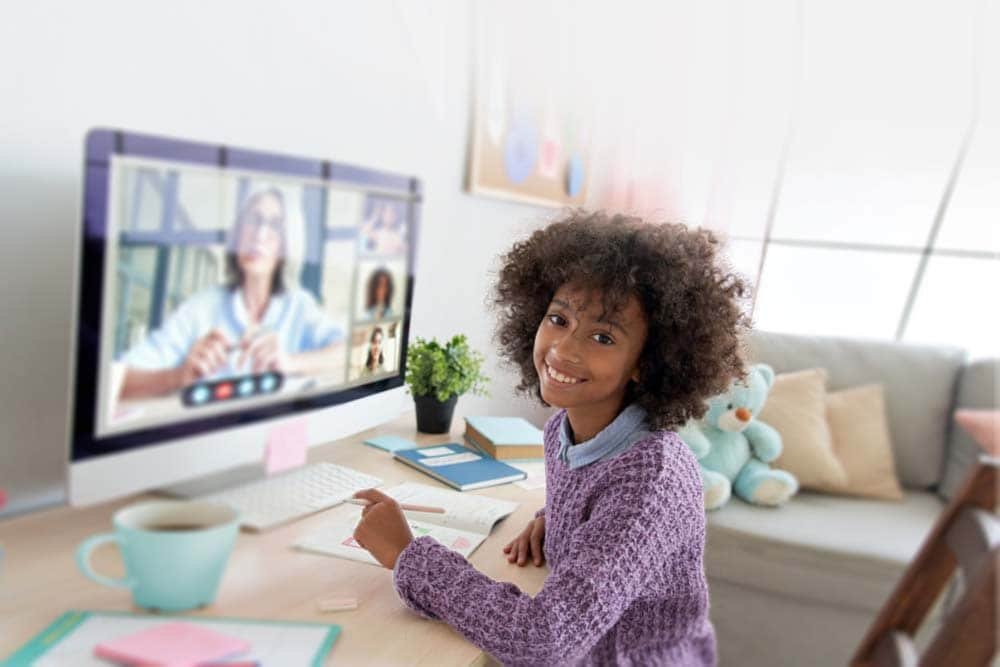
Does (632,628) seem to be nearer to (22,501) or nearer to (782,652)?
(782,652)

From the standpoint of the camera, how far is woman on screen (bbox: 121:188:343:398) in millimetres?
382

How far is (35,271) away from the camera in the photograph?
411mm

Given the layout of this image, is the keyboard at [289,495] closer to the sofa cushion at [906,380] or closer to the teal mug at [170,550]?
the teal mug at [170,550]

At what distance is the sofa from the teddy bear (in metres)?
0.29

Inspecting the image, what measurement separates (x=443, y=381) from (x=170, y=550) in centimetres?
39

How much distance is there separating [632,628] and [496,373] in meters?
0.33

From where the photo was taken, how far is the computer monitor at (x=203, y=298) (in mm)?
369

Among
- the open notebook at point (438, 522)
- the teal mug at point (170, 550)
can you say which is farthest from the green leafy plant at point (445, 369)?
the teal mug at point (170, 550)

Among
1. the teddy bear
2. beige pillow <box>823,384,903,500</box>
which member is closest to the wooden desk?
beige pillow <box>823,384,903,500</box>

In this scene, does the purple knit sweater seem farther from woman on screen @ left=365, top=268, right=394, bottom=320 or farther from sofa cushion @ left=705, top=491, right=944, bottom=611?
woman on screen @ left=365, top=268, right=394, bottom=320

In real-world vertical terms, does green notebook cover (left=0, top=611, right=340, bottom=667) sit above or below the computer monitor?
below

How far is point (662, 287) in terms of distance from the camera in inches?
24.9

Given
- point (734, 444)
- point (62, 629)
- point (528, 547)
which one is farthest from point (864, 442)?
point (734, 444)

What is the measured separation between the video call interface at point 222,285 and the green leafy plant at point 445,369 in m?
0.17
